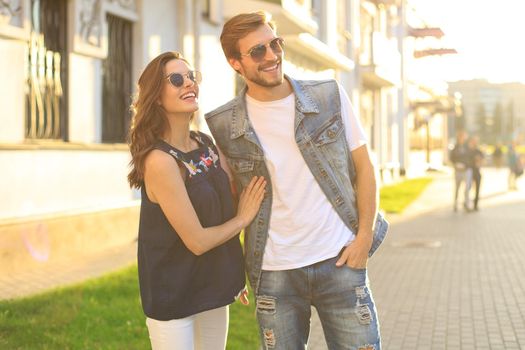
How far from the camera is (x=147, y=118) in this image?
10.3 feet

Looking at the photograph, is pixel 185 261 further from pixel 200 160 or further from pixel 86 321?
pixel 86 321

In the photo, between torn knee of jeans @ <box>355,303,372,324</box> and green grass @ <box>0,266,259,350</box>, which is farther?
green grass @ <box>0,266,259,350</box>

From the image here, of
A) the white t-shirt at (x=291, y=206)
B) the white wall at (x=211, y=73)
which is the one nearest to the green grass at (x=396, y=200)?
the white wall at (x=211, y=73)

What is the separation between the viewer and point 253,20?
125 inches

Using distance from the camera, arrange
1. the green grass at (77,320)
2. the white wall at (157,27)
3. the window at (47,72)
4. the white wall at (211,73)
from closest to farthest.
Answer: the green grass at (77,320) < the window at (47,72) < the white wall at (157,27) < the white wall at (211,73)

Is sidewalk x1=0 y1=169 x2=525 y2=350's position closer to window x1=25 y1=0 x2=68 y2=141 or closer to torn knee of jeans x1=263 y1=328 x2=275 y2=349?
window x1=25 y1=0 x2=68 y2=141

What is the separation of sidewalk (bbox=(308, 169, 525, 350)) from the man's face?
334cm

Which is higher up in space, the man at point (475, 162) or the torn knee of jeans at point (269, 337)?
the man at point (475, 162)

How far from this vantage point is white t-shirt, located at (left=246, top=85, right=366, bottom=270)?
318 centimetres

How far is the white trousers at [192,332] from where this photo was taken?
3080mm

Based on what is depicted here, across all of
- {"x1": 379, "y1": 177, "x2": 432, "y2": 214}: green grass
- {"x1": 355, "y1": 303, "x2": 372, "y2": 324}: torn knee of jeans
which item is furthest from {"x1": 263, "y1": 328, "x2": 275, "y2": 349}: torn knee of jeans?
{"x1": 379, "y1": 177, "x2": 432, "y2": 214}: green grass

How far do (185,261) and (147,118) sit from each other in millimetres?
553

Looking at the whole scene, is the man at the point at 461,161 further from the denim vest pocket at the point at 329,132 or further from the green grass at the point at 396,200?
the denim vest pocket at the point at 329,132

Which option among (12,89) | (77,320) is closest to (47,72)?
(12,89)
